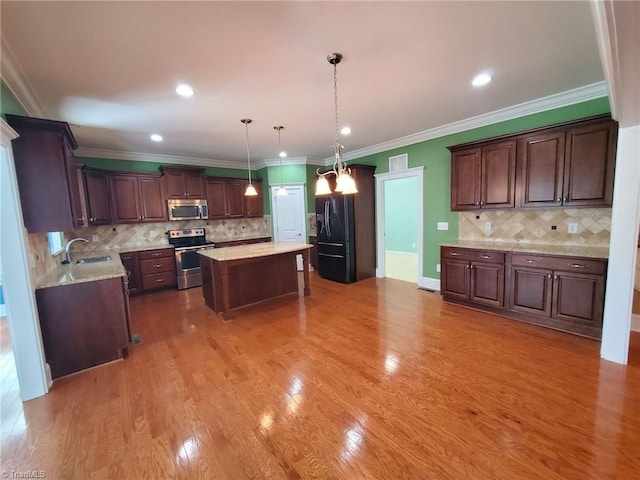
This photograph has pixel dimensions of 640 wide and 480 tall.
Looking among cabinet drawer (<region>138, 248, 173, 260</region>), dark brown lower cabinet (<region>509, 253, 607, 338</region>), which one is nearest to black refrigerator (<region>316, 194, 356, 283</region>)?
dark brown lower cabinet (<region>509, 253, 607, 338</region>)

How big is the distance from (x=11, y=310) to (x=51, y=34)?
2.12 metres

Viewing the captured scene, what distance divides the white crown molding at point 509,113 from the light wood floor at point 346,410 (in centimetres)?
273

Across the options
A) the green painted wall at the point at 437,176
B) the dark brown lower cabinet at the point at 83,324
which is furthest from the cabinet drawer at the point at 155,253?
the green painted wall at the point at 437,176

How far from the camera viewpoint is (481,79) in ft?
8.83

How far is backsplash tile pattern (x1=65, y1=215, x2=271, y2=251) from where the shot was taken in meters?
4.89

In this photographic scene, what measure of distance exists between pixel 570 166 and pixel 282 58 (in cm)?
334

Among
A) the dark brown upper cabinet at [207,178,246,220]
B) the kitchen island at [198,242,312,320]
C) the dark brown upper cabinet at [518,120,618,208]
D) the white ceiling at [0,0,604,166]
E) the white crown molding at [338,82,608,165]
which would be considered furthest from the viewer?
the dark brown upper cabinet at [207,178,246,220]

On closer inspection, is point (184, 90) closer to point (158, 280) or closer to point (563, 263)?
point (158, 280)

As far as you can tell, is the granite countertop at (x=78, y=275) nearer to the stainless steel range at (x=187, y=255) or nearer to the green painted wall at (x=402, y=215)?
the stainless steel range at (x=187, y=255)

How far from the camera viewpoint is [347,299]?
436 cm

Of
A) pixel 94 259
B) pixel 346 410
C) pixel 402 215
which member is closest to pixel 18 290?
pixel 94 259

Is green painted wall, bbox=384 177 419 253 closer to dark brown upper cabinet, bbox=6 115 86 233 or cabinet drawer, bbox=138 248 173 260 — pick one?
cabinet drawer, bbox=138 248 173 260

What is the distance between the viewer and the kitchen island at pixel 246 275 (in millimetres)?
3672

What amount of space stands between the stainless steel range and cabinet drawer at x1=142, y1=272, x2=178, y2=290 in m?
0.13
